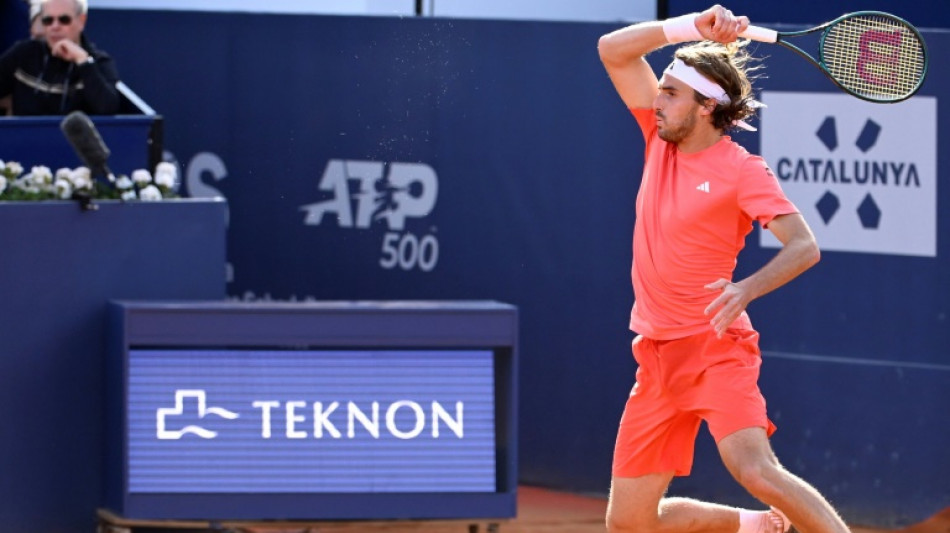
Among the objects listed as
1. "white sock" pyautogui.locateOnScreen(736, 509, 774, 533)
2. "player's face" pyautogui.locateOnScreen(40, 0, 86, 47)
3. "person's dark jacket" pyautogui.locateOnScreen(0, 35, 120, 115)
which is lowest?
"white sock" pyautogui.locateOnScreen(736, 509, 774, 533)

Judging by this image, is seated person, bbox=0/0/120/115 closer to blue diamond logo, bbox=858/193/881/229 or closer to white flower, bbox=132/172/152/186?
white flower, bbox=132/172/152/186

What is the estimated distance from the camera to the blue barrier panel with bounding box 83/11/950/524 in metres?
7.37

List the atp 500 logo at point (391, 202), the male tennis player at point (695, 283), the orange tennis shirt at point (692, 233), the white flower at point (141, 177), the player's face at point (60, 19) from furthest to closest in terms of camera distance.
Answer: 1. the atp 500 logo at point (391, 202)
2. the player's face at point (60, 19)
3. the white flower at point (141, 177)
4. the orange tennis shirt at point (692, 233)
5. the male tennis player at point (695, 283)

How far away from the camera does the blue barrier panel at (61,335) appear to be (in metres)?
6.50

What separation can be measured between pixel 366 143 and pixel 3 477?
2.70 meters

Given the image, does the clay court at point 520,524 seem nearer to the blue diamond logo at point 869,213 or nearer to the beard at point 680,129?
the blue diamond logo at point 869,213

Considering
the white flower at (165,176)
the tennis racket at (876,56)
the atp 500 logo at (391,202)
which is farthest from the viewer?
the atp 500 logo at (391,202)

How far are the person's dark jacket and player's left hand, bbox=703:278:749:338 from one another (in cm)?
368

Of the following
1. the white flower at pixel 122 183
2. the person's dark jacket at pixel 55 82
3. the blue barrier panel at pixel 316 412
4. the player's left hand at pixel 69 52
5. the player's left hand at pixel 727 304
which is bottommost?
the blue barrier panel at pixel 316 412

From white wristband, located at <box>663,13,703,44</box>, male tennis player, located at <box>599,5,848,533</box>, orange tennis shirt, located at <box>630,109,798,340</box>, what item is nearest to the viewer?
male tennis player, located at <box>599,5,848,533</box>

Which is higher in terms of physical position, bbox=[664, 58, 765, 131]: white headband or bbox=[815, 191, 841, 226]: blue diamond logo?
bbox=[664, 58, 765, 131]: white headband

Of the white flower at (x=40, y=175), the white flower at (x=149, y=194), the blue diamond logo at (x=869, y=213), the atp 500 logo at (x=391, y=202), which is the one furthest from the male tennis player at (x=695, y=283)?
the atp 500 logo at (x=391, y=202)

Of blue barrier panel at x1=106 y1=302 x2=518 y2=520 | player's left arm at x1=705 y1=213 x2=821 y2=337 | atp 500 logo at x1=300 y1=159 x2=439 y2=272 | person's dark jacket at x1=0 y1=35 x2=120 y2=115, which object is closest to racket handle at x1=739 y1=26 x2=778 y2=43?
player's left arm at x1=705 y1=213 x2=821 y2=337

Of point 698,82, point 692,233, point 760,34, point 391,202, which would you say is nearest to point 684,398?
point 692,233
